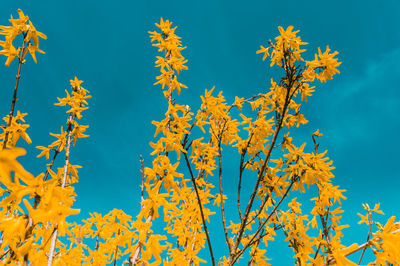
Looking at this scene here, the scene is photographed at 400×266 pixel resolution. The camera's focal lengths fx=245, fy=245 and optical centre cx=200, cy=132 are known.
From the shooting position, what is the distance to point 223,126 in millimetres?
3098

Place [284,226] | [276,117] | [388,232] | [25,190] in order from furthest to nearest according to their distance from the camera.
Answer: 1. [284,226]
2. [276,117]
3. [388,232]
4. [25,190]

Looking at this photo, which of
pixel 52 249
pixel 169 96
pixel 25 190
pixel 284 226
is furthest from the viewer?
pixel 284 226

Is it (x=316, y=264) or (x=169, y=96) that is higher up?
(x=169, y=96)

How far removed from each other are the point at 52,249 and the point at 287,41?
9.60ft

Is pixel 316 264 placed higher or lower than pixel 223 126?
lower

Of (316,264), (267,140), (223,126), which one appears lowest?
(316,264)

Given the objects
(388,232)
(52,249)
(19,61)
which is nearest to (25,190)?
(52,249)

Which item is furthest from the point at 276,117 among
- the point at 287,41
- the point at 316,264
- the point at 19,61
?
the point at 19,61

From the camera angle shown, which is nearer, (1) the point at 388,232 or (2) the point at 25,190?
(2) the point at 25,190

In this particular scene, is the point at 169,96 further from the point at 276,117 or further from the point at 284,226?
the point at 284,226

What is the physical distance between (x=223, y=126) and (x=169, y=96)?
841 millimetres

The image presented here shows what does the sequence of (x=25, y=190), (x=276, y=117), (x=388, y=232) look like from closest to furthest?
1. (x=25, y=190)
2. (x=388, y=232)
3. (x=276, y=117)

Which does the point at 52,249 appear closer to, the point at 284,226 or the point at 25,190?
the point at 25,190

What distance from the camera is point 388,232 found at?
55.3 inches
